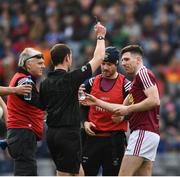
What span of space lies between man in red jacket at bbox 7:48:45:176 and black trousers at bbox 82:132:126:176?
2.76 ft

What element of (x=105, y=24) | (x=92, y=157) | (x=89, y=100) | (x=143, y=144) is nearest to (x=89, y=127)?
(x=92, y=157)

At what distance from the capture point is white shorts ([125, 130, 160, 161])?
1225 cm

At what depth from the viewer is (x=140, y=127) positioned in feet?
40.4

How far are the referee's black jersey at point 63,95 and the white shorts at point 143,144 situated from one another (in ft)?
2.47

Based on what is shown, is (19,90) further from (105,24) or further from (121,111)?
(105,24)

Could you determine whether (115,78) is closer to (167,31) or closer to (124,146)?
(124,146)

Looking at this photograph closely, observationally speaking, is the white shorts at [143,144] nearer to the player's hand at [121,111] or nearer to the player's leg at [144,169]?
the player's leg at [144,169]

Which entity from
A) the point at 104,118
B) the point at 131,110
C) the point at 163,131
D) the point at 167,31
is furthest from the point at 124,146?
the point at 167,31

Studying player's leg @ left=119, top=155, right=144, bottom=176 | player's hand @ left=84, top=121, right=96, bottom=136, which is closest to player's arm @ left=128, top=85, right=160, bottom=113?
player's leg @ left=119, top=155, right=144, bottom=176

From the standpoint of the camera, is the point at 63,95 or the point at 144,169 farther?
the point at 144,169

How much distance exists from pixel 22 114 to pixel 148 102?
→ 72.0 inches

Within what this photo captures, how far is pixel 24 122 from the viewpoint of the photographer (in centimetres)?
1277

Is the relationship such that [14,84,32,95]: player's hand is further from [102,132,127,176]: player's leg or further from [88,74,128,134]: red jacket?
[102,132,127,176]: player's leg

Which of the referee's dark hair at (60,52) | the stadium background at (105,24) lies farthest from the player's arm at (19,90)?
the stadium background at (105,24)
